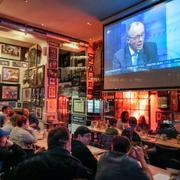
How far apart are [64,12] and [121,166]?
17.5 feet

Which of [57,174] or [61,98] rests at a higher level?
[61,98]

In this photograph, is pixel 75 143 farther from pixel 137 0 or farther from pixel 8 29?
pixel 8 29

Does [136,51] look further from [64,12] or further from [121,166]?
[121,166]

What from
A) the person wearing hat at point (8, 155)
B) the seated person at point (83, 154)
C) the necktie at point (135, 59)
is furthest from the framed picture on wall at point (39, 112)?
the seated person at point (83, 154)

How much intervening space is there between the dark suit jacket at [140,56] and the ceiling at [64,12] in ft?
3.84

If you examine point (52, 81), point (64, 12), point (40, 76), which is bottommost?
point (52, 81)

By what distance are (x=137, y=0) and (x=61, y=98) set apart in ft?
16.2

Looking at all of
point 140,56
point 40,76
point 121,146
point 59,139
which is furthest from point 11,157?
point 40,76

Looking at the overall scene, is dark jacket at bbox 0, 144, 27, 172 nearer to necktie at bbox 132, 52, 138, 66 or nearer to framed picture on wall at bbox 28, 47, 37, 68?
necktie at bbox 132, 52, 138, 66

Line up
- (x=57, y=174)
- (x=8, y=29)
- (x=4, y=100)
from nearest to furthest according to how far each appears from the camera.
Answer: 1. (x=57, y=174)
2. (x=8, y=29)
3. (x=4, y=100)

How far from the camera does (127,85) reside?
5.96 m

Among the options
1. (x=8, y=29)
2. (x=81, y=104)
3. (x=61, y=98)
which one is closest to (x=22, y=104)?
(x=61, y=98)

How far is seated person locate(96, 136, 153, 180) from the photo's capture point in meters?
1.81

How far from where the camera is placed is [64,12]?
6289 millimetres
